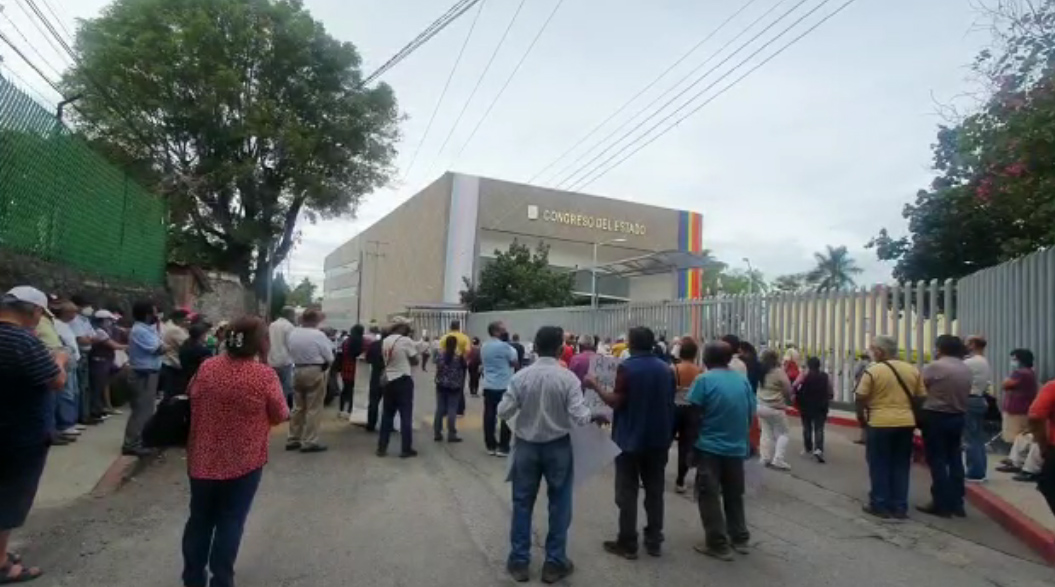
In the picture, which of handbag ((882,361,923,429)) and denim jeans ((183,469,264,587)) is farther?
handbag ((882,361,923,429))

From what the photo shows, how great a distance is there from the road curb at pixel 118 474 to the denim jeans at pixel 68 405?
102 centimetres

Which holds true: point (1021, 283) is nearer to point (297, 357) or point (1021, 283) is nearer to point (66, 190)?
point (297, 357)

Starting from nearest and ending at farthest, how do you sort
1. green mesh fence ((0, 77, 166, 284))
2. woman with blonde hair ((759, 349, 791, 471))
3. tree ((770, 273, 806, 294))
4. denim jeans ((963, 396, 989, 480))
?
denim jeans ((963, 396, 989, 480))
green mesh fence ((0, 77, 166, 284))
woman with blonde hair ((759, 349, 791, 471))
tree ((770, 273, 806, 294))

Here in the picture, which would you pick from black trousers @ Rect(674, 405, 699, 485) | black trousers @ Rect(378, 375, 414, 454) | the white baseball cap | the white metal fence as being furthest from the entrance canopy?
the white baseball cap

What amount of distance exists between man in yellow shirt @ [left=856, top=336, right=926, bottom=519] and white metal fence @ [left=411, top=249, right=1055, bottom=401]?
3379mm

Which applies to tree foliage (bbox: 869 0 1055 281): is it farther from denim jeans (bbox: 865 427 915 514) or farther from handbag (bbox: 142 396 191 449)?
handbag (bbox: 142 396 191 449)

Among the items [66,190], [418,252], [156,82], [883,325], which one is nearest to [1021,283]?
[883,325]

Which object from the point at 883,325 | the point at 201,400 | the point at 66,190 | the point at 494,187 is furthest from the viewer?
the point at 494,187

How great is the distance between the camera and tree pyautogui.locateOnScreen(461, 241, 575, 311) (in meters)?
36.3

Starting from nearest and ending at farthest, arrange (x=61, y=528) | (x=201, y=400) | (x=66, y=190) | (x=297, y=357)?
(x=201, y=400) < (x=61, y=528) < (x=297, y=357) < (x=66, y=190)

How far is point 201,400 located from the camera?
162 inches

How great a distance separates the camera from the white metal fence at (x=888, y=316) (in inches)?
370

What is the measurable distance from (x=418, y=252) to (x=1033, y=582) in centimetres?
4951

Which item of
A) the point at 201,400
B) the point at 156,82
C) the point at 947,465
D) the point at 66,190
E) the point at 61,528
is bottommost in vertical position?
the point at 61,528
